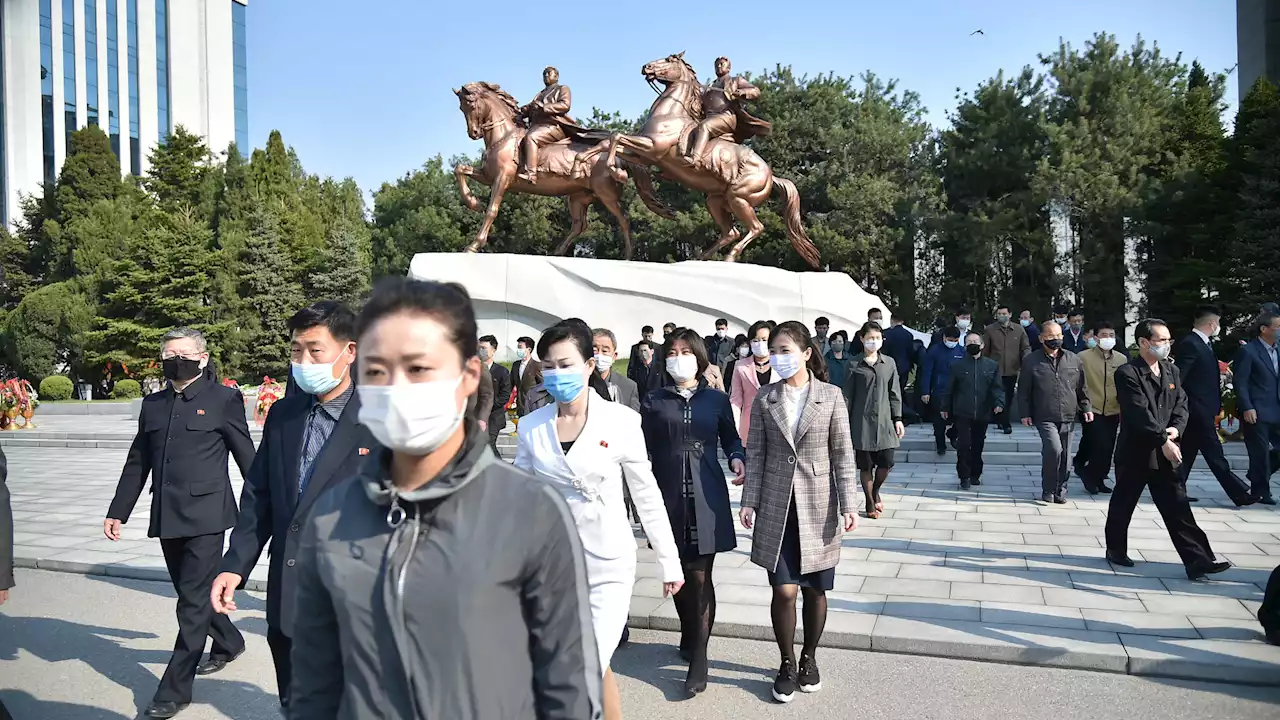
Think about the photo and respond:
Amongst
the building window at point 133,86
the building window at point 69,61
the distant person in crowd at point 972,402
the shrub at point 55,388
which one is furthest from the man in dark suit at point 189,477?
the building window at point 133,86

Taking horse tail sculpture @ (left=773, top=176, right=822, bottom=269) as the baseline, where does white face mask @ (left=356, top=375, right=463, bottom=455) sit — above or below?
below

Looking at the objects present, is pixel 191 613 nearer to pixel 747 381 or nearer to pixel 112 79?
pixel 747 381

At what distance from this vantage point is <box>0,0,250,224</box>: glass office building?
42.8 meters

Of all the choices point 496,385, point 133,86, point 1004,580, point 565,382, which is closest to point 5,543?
point 565,382

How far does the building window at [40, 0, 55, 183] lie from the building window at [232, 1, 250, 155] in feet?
31.2

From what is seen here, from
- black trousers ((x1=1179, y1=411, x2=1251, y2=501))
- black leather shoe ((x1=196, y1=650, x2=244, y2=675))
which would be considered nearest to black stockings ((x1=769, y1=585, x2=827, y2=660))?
black leather shoe ((x1=196, y1=650, x2=244, y2=675))

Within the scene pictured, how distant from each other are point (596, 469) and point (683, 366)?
58.6 inches

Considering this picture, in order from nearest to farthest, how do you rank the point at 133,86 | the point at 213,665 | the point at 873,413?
1. the point at 213,665
2. the point at 873,413
3. the point at 133,86

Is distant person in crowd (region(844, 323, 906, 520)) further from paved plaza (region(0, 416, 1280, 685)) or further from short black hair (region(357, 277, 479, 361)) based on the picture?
short black hair (region(357, 277, 479, 361))

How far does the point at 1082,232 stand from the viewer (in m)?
28.7

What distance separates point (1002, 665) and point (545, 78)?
57.1 ft

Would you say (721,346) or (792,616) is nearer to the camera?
(792,616)

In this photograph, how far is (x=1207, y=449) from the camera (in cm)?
781

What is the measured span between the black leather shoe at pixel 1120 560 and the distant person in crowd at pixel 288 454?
215 inches
